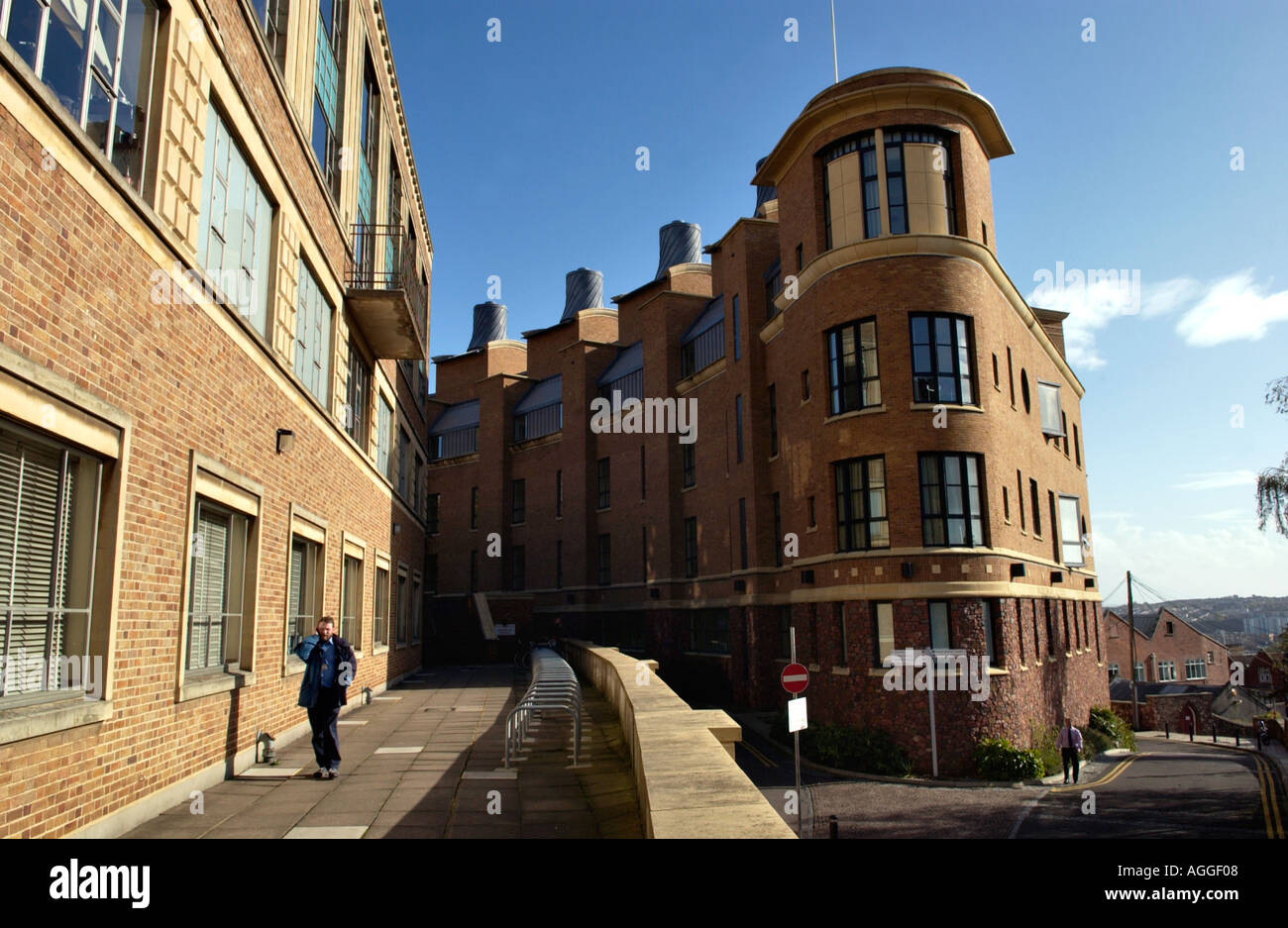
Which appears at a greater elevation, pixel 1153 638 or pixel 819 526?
pixel 819 526

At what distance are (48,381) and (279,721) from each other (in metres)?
7.06

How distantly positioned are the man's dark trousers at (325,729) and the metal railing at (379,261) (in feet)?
31.4

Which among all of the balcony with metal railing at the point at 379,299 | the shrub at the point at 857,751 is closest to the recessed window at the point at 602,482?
the shrub at the point at 857,751

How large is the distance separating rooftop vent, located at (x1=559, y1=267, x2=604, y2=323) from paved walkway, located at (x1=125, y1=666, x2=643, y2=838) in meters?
50.2

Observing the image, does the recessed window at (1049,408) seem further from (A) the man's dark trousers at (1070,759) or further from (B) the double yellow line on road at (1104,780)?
(A) the man's dark trousers at (1070,759)

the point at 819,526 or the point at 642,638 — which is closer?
the point at 819,526

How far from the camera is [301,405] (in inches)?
500

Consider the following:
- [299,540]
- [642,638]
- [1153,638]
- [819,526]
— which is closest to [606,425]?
[642,638]

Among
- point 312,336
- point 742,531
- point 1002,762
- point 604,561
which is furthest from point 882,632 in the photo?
point 604,561

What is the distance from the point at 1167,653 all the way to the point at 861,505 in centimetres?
7013

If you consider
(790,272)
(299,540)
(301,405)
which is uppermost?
(790,272)

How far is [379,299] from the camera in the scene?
16875mm

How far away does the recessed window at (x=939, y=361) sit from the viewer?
23422 mm
